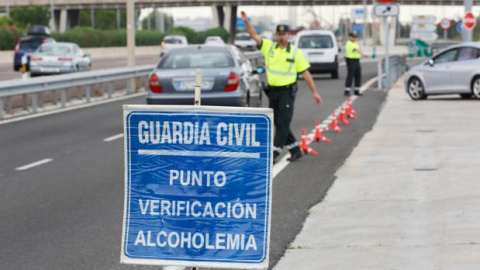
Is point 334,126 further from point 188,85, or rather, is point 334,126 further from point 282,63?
point 282,63

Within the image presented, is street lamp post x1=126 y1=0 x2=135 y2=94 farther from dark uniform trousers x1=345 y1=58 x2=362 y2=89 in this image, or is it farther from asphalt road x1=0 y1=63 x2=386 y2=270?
asphalt road x1=0 y1=63 x2=386 y2=270

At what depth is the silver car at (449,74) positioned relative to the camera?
30.4 metres

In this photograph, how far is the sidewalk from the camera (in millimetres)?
8500

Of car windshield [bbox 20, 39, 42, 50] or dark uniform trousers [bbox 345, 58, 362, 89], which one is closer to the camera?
dark uniform trousers [bbox 345, 58, 362, 89]

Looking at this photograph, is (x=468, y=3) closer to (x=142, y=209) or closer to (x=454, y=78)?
(x=454, y=78)

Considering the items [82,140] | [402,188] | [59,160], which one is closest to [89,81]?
[82,140]

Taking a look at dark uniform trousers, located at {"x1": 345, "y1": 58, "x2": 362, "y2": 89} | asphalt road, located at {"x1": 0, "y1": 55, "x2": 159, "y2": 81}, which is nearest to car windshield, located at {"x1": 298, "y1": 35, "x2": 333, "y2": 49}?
asphalt road, located at {"x1": 0, "y1": 55, "x2": 159, "y2": 81}

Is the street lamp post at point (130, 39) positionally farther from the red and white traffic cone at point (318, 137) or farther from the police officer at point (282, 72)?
the police officer at point (282, 72)

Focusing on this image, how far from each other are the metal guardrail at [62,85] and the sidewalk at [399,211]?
906 cm

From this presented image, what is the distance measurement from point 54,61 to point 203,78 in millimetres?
22717

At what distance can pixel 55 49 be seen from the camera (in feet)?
138

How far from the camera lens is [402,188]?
12.4m

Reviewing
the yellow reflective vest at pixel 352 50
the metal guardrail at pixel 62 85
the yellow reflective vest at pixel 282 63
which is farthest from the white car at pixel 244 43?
the yellow reflective vest at pixel 282 63

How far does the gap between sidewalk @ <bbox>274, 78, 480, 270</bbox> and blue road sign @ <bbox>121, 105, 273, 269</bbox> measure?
1.80 m
